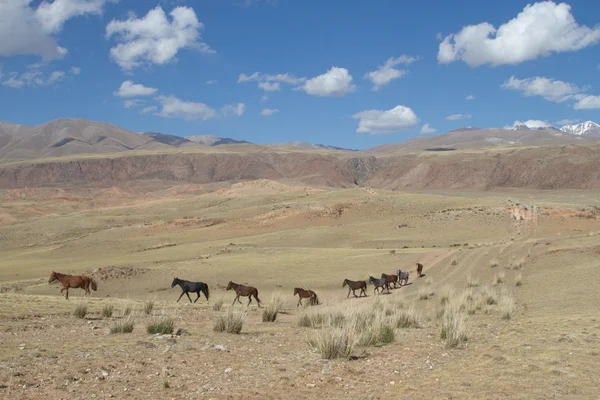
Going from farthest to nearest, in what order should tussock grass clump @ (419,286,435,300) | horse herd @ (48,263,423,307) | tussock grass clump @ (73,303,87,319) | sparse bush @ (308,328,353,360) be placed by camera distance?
1. tussock grass clump @ (419,286,435,300)
2. horse herd @ (48,263,423,307)
3. tussock grass clump @ (73,303,87,319)
4. sparse bush @ (308,328,353,360)

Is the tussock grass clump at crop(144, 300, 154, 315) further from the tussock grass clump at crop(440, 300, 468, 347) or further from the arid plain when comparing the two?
the tussock grass clump at crop(440, 300, 468, 347)

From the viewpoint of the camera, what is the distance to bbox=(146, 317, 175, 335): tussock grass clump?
35.7ft

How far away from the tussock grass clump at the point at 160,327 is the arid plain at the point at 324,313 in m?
0.30

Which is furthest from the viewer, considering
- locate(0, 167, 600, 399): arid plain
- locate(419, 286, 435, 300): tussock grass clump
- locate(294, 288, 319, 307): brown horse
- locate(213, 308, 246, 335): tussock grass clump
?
locate(419, 286, 435, 300): tussock grass clump

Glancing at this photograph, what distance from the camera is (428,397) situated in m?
6.68

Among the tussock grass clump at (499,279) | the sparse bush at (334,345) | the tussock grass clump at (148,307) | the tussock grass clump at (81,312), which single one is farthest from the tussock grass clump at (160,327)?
the tussock grass clump at (499,279)

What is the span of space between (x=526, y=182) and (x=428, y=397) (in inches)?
6008

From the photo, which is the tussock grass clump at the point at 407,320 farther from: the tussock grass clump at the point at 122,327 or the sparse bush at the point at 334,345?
the tussock grass clump at the point at 122,327

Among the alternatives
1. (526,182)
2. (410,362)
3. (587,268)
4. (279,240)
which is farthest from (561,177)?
(410,362)

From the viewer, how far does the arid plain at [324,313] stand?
23.6ft

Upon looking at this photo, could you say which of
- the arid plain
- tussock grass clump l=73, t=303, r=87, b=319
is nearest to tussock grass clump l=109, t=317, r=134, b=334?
the arid plain

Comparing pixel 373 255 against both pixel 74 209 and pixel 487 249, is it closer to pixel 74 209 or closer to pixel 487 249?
pixel 487 249

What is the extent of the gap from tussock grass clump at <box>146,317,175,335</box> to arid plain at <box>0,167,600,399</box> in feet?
0.99

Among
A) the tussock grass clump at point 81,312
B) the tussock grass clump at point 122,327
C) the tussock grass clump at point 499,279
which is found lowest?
the tussock grass clump at point 499,279
